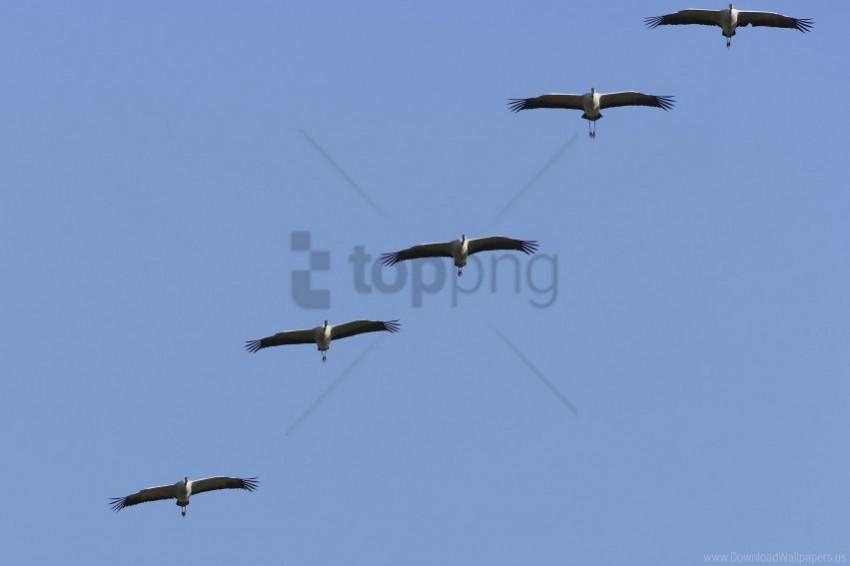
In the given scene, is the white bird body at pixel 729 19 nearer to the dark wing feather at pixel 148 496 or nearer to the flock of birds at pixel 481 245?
the flock of birds at pixel 481 245

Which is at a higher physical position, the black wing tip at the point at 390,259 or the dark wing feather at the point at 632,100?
the dark wing feather at the point at 632,100

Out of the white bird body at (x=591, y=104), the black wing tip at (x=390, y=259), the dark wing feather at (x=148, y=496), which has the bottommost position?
the dark wing feather at (x=148, y=496)

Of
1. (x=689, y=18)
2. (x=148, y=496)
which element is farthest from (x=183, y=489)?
(x=689, y=18)

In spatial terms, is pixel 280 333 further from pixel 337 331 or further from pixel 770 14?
pixel 770 14

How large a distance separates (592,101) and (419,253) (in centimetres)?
1064

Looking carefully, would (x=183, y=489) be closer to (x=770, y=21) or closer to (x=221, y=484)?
(x=221, y=484)

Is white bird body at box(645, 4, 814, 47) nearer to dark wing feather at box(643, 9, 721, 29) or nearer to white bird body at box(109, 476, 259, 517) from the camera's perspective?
dark wing feather at box(643, 9, 721, 29)

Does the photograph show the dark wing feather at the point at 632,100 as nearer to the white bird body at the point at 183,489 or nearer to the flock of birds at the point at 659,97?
the flock of birds at the point at 659,97

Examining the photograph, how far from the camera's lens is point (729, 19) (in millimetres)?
110688

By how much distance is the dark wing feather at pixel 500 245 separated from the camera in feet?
363

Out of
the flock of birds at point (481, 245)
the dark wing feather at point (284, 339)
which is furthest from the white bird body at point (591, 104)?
the dark wing feather at point (284, 339)

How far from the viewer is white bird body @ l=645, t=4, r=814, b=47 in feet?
364

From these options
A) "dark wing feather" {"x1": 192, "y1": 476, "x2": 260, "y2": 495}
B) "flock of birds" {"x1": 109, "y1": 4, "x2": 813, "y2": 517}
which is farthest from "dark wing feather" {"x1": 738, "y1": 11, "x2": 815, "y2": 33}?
"dark wing feather" {"x1": 192, "y1": 476, "x2": 260, "y2": 495}

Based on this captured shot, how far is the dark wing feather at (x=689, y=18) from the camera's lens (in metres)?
111
